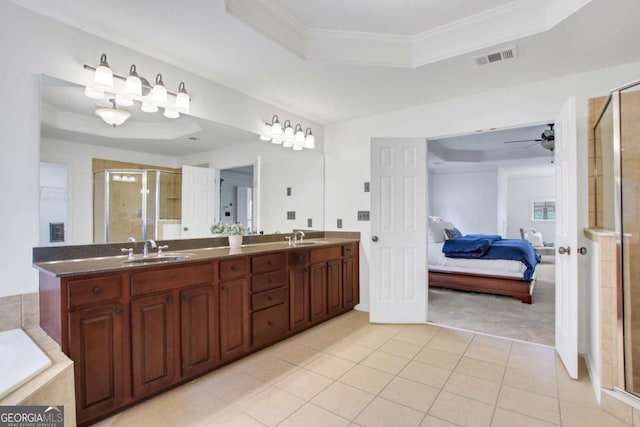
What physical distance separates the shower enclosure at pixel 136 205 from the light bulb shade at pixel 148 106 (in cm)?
46

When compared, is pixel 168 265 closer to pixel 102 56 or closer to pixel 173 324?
pixel 173 324

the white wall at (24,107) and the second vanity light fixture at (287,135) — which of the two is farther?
the second vanity light fixture at (287,135)

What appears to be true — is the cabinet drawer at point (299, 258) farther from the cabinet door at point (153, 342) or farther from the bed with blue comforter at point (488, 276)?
the bed with blue comforter at point (488, 276)

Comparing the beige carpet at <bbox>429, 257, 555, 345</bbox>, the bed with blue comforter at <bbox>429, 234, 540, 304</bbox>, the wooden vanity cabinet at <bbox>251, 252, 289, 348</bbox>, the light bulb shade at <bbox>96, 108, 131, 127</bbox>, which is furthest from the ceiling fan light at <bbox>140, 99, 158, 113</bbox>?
the bed with blue comforter at <bbox>429, 234, 540, 304</bbox>

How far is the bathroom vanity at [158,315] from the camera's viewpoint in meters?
1.66

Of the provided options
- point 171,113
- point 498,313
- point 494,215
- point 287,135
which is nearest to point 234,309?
point 171,113

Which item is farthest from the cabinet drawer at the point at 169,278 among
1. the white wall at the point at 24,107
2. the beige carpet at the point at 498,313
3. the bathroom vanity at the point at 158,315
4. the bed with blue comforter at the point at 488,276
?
the bed with blue comforter at the point at 488,276

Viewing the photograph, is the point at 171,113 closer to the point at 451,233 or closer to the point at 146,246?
the point at 146,246

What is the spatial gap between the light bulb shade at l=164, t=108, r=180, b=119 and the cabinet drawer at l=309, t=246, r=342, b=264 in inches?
67.2

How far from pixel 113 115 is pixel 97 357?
1609 millimetres

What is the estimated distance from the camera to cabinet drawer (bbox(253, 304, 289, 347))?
262 centimetres

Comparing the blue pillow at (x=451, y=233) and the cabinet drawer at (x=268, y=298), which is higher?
the blue pillow at (x=451, y=233)

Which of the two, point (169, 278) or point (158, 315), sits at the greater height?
point (169, 278)

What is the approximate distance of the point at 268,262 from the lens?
2742 mm
